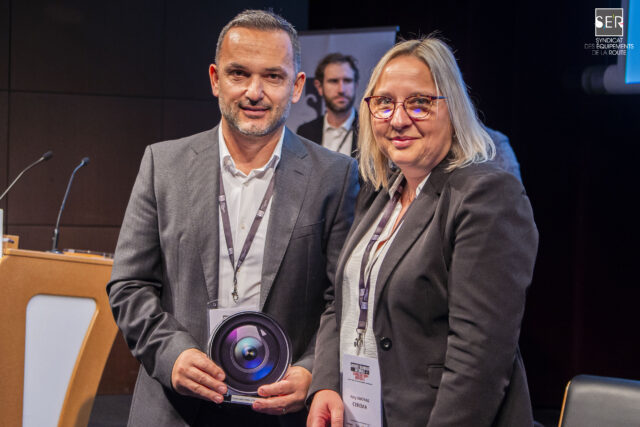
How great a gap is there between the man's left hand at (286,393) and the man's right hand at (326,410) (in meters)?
0.06

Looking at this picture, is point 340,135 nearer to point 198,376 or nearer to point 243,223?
point 243,223

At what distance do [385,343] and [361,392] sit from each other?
154mm

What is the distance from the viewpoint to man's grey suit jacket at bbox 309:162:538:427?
4.24ft

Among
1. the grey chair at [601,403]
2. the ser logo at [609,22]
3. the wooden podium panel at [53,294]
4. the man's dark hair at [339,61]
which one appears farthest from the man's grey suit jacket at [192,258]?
the ser logo at [609,22]

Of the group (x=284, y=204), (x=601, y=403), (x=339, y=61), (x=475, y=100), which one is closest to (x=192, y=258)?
(x=284, y=204)

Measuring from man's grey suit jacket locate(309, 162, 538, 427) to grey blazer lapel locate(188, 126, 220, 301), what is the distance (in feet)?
1.45

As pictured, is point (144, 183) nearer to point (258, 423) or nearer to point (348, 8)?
point (258, 423)

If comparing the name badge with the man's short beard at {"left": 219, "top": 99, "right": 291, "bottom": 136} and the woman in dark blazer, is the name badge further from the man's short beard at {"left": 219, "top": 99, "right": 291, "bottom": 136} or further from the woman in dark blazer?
the man's short beard at {"left": 219, "top": 99, "right": 291, "bottom": 136}

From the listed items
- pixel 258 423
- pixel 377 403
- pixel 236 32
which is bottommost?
pixel 258 423

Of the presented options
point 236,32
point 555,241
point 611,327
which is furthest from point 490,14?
point 236,32

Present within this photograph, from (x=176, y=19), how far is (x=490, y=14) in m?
2.40

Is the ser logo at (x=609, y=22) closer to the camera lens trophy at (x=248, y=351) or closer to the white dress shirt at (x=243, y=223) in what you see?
the white dress shirt at (x=243, y=223)

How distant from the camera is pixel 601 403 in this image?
1.43 m

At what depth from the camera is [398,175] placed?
1688 mm
